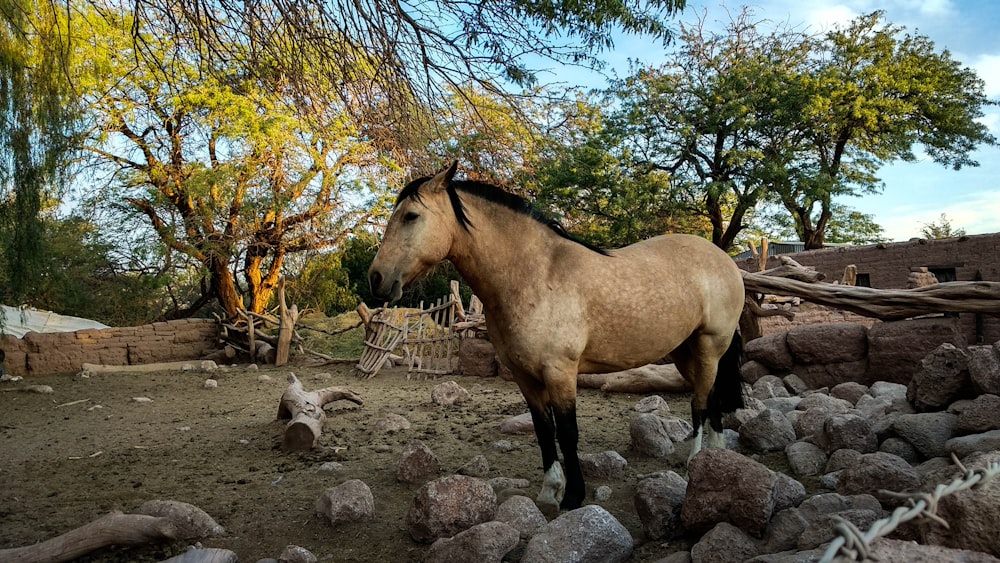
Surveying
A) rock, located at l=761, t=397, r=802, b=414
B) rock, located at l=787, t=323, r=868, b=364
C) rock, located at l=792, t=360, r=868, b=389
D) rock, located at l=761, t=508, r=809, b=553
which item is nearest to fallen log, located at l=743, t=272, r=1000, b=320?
rock, located at l=787, t=323, r=868, b=364

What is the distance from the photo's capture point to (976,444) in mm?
3012

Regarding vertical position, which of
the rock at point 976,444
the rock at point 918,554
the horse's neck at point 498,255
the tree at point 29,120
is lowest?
the rock at point 976,444

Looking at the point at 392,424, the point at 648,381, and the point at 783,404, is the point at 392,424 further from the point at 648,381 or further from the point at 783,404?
the point at 783,404

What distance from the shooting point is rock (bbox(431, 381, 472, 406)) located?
7555 mm

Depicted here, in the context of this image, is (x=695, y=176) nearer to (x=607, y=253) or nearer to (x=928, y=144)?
(x=928, y=144)

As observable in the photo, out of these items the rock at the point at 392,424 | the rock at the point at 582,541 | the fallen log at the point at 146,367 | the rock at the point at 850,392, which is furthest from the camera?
the fallen log at the point at 146,367

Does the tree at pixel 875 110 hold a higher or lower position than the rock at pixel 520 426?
higher

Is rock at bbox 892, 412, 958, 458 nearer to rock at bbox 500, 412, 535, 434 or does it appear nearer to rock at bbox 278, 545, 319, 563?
rock at bbox 500, 412, 535, 434

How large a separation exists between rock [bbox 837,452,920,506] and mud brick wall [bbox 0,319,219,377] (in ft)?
49.7

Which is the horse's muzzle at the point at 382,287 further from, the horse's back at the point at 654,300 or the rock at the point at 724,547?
the rock at the point at 724,547

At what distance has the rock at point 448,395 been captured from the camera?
7555 mm

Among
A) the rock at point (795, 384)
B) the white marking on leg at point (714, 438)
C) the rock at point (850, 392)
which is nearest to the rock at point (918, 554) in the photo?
the white marking on leg at point (714, 438)

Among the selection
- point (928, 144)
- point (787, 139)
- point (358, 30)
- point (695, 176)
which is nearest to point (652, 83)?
point (695, 176)

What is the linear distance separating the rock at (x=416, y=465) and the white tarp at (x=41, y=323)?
46.1 ft
